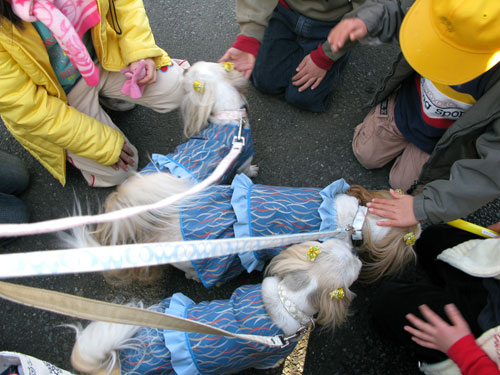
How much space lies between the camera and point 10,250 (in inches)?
75.8

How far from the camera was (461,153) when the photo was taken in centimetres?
160

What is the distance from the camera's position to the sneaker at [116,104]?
2.09 metres

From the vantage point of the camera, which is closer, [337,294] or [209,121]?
[337,294]

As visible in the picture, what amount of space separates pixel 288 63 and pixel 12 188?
177cm

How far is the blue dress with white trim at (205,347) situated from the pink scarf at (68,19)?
114cm

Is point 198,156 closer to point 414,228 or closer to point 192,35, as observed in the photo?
point 414,228

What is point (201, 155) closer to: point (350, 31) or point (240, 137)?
point (240, 137)

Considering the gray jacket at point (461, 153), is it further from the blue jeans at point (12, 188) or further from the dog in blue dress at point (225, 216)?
the blue jeans at point (12, 188)

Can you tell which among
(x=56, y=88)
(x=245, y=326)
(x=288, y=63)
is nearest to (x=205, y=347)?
(x=245, y=326)

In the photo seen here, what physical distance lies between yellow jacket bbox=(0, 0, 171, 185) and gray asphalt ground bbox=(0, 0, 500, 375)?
0.36 m

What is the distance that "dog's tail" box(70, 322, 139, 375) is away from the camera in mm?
1224

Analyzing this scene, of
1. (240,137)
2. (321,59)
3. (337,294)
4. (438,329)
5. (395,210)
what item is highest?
(321,59)

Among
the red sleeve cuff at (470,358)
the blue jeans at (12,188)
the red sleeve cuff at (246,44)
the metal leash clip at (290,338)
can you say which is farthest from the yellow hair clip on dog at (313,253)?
the blue jeans at (12,188)

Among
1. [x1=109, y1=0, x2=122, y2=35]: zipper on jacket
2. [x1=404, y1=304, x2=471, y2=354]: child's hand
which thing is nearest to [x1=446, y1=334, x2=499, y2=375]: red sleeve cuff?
[x1=404, y1=304, x2=471, y2=354]: child's hand
